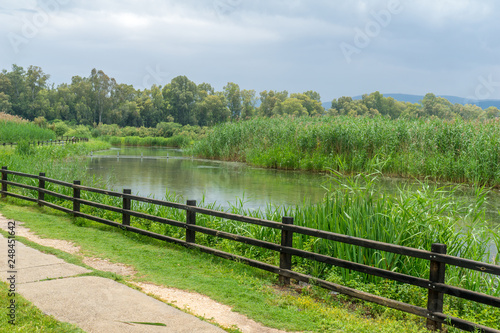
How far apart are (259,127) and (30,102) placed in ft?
301

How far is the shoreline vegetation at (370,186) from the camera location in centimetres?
668

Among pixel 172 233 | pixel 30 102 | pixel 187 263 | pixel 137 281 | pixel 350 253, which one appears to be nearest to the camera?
pixel 137 281

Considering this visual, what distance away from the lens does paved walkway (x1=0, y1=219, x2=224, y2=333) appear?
446 centimetres

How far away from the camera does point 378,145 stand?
23.0 meters

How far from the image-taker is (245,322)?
16.4 ft

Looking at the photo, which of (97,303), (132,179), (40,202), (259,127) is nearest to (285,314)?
(97,303)

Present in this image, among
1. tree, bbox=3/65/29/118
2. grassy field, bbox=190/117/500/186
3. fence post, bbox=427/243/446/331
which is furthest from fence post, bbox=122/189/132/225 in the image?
tree, bbox=3/65/29/118

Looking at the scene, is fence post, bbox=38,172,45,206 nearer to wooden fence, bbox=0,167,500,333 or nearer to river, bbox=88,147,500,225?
river, bbox=88,147,500,225

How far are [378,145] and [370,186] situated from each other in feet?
49.9

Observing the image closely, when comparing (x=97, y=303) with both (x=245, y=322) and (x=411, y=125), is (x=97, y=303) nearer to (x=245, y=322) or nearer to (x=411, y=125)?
(x=245, y=322)

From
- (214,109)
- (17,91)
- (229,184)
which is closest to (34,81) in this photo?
(17,91)

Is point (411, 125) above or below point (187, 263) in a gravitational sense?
above

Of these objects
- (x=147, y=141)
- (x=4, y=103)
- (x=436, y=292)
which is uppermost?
(x=4, y=103)

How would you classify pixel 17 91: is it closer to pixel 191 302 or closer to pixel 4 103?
pixel 4 103
